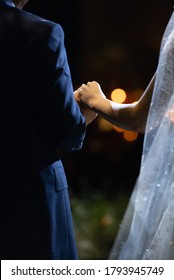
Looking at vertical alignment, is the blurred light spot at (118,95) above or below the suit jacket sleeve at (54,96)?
below

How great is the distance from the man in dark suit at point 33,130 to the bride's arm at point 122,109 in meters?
0.18

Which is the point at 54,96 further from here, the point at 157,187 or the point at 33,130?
the point at 157,187

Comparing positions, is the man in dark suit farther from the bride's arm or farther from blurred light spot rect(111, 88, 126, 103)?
blurred light spot rect(111, 88, 126, 103)

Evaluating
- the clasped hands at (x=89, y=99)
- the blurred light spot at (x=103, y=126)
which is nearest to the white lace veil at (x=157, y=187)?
the clasped hands at (x=89, y=99)

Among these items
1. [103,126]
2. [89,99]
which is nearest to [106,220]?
[103,126]

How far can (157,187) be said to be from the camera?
1864mm

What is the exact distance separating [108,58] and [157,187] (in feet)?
8.84

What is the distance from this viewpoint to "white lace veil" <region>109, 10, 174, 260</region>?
5.93ft

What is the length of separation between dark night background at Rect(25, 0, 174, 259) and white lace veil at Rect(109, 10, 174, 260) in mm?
2238

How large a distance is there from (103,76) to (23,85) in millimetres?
2791

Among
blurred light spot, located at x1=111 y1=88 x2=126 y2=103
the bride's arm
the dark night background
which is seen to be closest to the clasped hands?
the bride's arm

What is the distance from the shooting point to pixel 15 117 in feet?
5.69

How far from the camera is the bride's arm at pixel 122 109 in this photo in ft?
6.21

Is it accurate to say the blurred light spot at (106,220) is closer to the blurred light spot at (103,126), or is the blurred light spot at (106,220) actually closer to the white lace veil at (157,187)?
the blurred light spot at (103,126)
